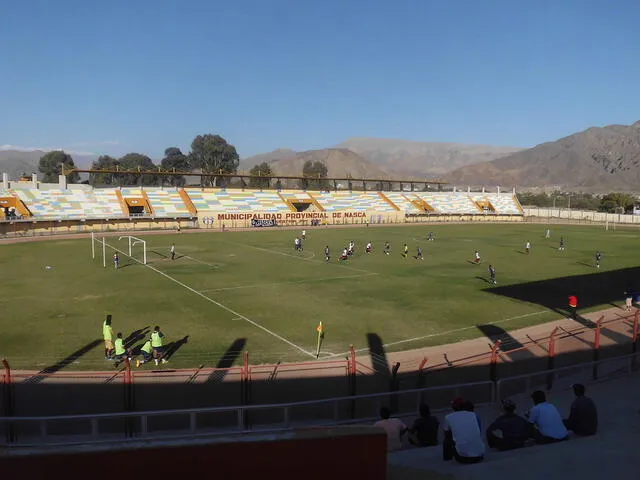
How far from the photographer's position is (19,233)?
195 feet

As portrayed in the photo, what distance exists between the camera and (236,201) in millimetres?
84250

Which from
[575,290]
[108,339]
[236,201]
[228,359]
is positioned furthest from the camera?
[236,201]

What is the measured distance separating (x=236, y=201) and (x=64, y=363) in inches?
2702

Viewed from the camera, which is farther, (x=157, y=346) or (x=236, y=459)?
(x=157, y=346)

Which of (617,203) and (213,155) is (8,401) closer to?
(617,203)

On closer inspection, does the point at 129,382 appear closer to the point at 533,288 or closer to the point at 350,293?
the point at 350,293

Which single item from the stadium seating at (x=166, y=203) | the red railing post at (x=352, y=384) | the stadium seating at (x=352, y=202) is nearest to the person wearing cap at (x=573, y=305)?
the red railing post at (x=352, y=384)

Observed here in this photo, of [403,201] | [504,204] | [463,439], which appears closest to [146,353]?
[463,439]

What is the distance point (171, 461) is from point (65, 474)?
114cm

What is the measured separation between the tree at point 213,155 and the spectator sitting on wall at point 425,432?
148 metres

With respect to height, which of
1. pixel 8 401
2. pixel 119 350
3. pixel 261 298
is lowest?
pixel 261 298

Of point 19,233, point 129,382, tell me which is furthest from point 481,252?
point 19,233

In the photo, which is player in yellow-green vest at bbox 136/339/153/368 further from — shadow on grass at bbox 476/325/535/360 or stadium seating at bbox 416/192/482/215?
stadium seating at bbox 416/192/482/215

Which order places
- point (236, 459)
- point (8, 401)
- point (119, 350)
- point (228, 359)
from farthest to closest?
point (228, 359)
point (119, 350)
point (8, 401)
point (236, 459)
